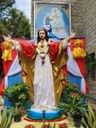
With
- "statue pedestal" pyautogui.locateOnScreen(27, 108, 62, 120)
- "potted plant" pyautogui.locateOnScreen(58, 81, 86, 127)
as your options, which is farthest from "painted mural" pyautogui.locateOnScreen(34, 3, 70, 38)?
"statue pedestal" pyautogui.locateOnScreen(27, 108, 62, 120)

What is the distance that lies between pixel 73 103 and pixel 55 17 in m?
7.23

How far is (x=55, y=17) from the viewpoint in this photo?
13.5m

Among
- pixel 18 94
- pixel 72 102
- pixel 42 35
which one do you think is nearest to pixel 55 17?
pixel 42 35

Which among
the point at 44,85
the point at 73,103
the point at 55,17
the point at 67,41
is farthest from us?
the point at 55,17

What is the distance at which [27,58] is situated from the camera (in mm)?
7742

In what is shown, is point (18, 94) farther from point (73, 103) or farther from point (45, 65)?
point (73, 103)

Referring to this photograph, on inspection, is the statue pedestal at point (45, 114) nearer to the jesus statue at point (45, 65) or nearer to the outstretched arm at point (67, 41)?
the jesus statue at point (45, 65)

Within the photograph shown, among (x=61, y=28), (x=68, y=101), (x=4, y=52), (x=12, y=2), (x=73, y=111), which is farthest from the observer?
(x=12, y=2)

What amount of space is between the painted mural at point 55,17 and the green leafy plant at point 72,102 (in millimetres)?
5606

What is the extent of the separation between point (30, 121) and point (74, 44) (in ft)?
9.84

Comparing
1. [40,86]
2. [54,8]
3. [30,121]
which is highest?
[54,8]

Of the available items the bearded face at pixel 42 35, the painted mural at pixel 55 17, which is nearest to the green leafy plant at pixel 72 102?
the bearded face at pixel 42 35

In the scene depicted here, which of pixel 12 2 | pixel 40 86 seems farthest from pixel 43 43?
pixel 12 2

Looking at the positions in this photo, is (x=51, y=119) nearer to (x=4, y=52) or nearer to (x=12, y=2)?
(x=4, y=52)
